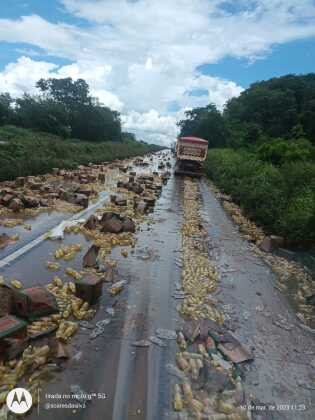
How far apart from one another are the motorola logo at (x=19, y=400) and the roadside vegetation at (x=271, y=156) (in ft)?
24.8

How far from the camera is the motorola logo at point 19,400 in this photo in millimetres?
2801

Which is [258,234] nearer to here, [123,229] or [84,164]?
[123,229]

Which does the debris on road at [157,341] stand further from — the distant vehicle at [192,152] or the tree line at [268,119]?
the tree line at [268,119]

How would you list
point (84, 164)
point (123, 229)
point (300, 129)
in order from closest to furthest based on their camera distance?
point (123, 229) → point (84, 164) → point (300, 129)

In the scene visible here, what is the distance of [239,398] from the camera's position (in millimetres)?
3227

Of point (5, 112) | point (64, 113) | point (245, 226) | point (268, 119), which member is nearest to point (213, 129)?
point (268, 119)

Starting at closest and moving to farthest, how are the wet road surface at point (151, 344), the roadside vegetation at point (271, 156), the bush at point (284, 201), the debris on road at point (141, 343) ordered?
1. the wet road surface at point (151, 344)
2. the debris on road at point (141, 343)
3. the bush at point (284, 201)
4. the roadside vegetation at point (271, 156)

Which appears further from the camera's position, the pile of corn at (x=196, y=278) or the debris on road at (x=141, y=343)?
the pile of corn at (x=196, y=278)

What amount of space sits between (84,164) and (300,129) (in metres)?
26.9

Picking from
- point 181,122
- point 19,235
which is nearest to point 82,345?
point 19,235

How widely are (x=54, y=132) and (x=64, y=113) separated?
397 centimetres

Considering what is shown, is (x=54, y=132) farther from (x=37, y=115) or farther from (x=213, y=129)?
(x=213, y=129)

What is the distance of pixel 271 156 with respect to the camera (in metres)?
25.1

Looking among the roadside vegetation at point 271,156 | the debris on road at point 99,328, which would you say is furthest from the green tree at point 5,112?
the debris on road at point 99,328
